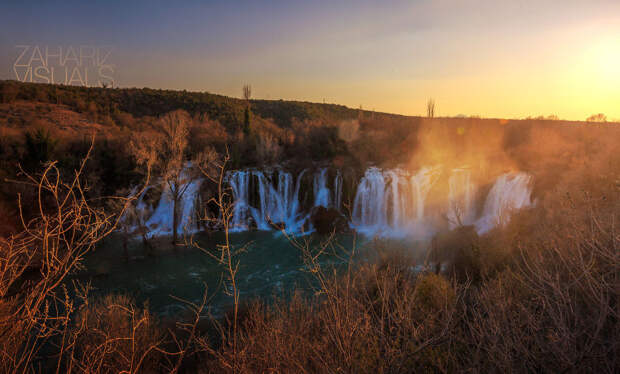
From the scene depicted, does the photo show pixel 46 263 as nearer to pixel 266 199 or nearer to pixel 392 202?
pixel 266 199

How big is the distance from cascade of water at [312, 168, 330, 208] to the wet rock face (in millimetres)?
1252

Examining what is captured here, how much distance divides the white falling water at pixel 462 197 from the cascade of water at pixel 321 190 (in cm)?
840

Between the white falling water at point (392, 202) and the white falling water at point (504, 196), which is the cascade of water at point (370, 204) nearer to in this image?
the white falling water at point (392, 202)

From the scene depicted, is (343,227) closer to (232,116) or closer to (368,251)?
(368,251)

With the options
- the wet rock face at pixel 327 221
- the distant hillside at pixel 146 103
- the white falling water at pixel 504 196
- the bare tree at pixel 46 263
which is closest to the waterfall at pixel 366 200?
the white falling water at pixel 504 196

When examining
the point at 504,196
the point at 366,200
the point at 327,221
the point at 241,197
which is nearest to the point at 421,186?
the point at 366,200

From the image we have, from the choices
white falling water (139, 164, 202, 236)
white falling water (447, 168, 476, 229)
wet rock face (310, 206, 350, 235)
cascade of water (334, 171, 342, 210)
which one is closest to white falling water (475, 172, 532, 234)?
white falling water (447, 168, 476, 229)

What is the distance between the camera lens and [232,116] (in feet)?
163

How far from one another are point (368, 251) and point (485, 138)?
19572 mm

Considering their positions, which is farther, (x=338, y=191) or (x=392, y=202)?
(x=338, y=191)

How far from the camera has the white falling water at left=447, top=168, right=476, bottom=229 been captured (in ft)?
63.9

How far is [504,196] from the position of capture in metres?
18.1

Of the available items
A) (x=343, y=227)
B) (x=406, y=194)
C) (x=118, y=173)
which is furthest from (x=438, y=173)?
(x=118, y=173)

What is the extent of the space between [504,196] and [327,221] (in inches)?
429
